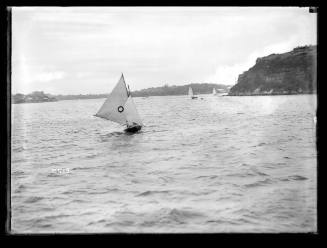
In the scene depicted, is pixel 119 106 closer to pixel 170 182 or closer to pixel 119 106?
pixel 119 106

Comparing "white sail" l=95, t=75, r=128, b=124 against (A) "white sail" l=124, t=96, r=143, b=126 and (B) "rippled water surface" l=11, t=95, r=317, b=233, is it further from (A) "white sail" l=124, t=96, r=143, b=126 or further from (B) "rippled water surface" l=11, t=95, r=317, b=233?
(B) "rippled water surface" l=11, t=95, r=317, b=233

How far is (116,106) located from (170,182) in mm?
10174

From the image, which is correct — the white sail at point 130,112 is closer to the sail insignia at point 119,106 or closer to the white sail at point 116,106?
the sail insignia at point 119,106

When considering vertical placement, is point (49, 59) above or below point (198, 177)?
above

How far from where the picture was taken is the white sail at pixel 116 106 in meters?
21.8

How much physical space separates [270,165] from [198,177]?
4.65 metres

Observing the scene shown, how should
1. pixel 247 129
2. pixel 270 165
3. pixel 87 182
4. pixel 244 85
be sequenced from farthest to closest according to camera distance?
pixel 244 85, pixel 247 129, pixel 270 165, pixel 87 182

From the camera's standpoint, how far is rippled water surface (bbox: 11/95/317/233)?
227 inches

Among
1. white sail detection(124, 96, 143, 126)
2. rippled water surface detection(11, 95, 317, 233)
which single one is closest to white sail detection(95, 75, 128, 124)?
white sail detection(124, 96, 143, 126)

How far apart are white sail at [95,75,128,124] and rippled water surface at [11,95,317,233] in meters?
2.62
